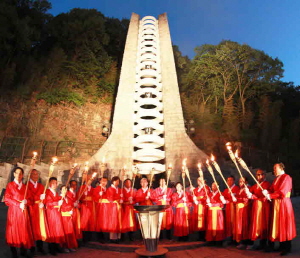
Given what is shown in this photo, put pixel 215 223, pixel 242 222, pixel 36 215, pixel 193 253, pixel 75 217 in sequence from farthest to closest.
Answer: pixel 215 223
pixel 75 217
pixel 242 222
pixel 193 253
pixel 36 215

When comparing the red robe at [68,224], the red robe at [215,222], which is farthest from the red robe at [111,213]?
the red robe at [215,222]

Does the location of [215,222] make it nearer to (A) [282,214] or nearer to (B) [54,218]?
(A) [282,214]

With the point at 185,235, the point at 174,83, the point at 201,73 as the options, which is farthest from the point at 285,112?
the point at 185,235

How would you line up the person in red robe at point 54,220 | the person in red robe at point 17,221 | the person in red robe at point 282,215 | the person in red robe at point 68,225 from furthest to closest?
1. the person in red robe at point 68,225
2. the person in red robe at point 54,220
3. the person in red robe at point 282,215
4. the person in red robe at point 17,221

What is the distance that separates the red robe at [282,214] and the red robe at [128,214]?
108 inches

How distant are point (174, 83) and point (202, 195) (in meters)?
7.90

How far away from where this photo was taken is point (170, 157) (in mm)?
10398

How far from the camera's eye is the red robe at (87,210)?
5641mm

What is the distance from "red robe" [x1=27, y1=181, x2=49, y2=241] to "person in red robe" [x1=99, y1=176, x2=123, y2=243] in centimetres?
126

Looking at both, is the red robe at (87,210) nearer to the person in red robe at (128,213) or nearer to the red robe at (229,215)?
the person in red robe at (128,213)

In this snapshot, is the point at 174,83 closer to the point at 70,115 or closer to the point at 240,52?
the point at 70,115

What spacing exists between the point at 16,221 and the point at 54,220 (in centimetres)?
70

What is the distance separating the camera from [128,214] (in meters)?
5.97

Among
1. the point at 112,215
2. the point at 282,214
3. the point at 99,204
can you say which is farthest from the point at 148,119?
the point at 282,214
